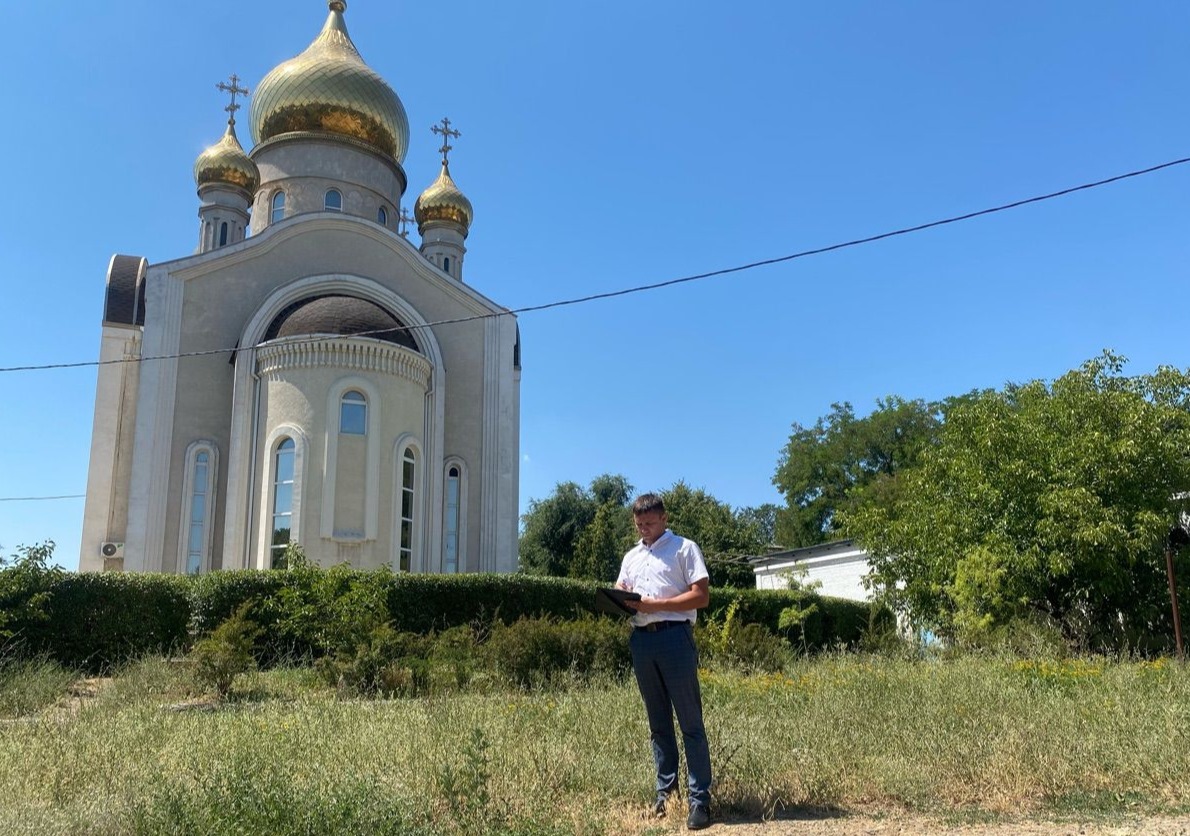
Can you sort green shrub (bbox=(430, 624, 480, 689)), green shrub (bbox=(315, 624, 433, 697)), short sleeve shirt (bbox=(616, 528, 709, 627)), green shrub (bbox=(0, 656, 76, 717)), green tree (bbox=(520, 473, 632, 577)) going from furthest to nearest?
green tree (bbox=(520, 473, 632, 577)), green shrub (bbox=(430, 624, 480, 689)), green shrub (bbox=(315, 624, 433, 697)), green shrub (bbox=(0, 656, 76, 717)), short sleeve shirt (bbox=(616, 528, 709, 627))

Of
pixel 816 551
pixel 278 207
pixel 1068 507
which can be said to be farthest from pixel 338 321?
pixel 816 551

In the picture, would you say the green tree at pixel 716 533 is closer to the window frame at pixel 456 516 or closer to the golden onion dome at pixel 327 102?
the window frame at pixel 456 516

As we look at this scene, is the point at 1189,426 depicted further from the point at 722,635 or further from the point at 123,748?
the point at 123,748

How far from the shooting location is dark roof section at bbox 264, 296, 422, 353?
1912 cm

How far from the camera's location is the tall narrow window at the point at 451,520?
21.2 meters

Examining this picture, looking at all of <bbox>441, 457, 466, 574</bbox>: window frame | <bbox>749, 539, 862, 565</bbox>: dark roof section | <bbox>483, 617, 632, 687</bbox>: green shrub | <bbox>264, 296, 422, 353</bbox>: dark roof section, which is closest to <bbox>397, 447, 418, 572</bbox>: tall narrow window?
<bbox>441, 457, 466, 574</bbox>: window frame

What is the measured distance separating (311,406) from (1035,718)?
15404 mm

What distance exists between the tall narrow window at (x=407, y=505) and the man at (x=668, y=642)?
14981mm

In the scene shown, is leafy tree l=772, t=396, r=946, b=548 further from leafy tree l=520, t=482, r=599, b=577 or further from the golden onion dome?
the golden onion dome

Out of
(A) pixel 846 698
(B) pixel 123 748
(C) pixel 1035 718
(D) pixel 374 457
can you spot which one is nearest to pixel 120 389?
(D) pixel 374 457

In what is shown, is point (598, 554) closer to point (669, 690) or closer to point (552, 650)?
point (552, 650)

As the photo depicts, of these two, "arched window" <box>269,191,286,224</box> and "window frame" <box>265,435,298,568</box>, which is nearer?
"window frame" <box>265,435,298,568</box>

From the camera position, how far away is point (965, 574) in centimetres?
1390

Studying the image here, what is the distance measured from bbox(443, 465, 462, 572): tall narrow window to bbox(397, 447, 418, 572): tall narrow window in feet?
5.46
